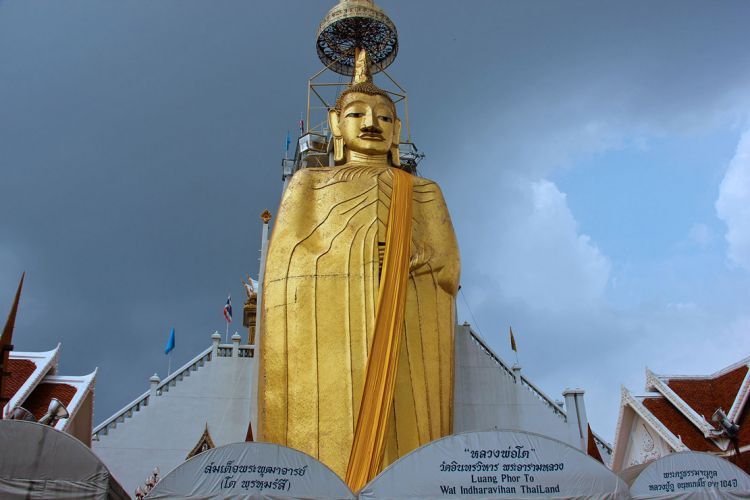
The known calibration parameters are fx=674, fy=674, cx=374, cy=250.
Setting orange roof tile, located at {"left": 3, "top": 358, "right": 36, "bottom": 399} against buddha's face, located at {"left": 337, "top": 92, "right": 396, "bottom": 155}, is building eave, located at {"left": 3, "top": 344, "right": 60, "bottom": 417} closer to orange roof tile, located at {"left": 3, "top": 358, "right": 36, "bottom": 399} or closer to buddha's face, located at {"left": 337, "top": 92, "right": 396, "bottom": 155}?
orange roof tile, located at {"left": 3, "top": 358, "right": 36, "bottom": 399}

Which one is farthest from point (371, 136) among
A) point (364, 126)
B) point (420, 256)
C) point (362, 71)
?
point (420, 256)

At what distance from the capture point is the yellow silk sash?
7.77 m

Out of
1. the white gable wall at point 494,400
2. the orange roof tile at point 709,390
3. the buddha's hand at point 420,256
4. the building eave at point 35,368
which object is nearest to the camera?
the building eave at point 35,368

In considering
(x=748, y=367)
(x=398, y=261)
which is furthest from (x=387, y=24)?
(x=748, y=367)

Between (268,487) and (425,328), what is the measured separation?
4.62m

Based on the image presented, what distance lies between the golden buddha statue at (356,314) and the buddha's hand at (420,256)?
17 millimetres

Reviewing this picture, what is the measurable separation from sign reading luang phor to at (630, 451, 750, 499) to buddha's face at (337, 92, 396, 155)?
6998mm

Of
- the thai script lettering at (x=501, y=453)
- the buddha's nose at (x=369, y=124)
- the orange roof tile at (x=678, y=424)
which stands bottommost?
the thai script lettering at (x=501, y=453)

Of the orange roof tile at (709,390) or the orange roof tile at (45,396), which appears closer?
the orange roof tile at (45,396)

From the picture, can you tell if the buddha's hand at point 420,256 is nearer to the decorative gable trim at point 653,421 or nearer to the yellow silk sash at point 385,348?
the yellow silk sash at point 385,348

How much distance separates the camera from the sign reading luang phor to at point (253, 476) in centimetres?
482

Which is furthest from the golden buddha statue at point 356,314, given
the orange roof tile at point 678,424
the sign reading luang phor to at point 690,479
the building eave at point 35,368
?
the orange roof tile at point 678,424

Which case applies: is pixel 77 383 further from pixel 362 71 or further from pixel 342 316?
pixel 362 71

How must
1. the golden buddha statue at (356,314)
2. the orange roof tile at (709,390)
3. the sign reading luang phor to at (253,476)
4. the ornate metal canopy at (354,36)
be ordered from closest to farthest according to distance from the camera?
the sign reading luang phor to at (253,476) → the golden buddha statue at (356,314) → the orange roof tile at (709,390) → the ornate metal canopy at (354,36)
